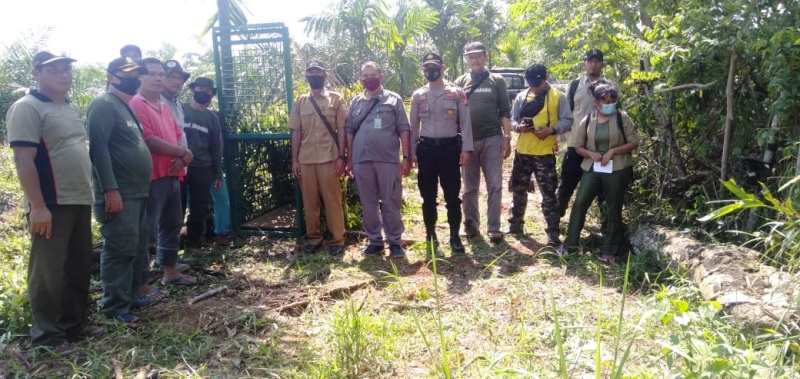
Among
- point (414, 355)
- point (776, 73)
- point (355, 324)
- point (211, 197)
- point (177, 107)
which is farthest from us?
point (211, 197)

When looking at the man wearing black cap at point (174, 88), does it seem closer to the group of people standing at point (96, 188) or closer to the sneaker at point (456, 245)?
the group of people standing at point (96, 188)

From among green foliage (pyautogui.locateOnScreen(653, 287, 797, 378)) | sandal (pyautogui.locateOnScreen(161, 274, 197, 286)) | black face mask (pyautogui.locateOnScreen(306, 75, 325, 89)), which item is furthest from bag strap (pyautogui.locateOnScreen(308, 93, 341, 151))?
green foliage (pyautogui.locateOnScreen(653, 287, 797, 378))

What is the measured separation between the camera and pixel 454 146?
512 cm

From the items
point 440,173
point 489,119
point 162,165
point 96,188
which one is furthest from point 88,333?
point 489,119

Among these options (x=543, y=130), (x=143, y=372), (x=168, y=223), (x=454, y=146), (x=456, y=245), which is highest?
(x=543, y=130)

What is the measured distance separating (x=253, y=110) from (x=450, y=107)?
6.90 ft

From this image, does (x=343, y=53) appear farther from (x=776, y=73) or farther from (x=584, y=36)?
(x=776, y=73)

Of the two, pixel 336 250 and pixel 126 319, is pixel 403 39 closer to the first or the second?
pixel 336 250

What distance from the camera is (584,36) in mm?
5457

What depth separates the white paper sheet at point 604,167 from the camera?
4.70 meters

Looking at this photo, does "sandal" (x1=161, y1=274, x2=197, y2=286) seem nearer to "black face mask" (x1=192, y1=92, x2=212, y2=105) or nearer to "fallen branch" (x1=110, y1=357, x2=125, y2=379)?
"fallen branch" (x1=110, y1=357, x2=125, y2=379)

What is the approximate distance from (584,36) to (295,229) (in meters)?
3.40

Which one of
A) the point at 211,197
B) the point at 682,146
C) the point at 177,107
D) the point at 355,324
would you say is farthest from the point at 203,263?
the point at 682,146

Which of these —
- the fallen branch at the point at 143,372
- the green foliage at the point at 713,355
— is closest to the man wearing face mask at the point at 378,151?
the fallen branch at the point at 143,372
